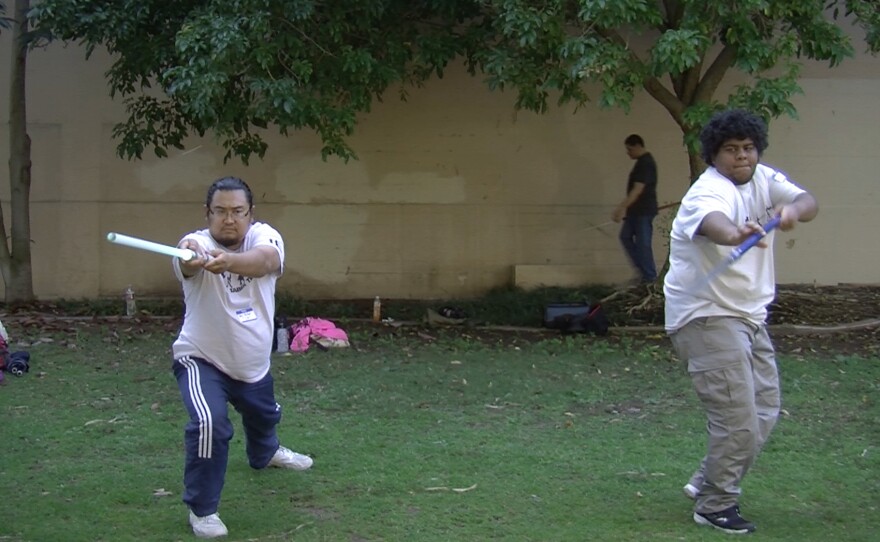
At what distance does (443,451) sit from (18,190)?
→ 6.98 meters

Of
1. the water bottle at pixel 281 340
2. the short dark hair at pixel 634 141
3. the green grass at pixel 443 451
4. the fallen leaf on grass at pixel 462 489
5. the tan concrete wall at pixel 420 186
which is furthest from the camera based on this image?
the tan concrete wall at pixel 420 186

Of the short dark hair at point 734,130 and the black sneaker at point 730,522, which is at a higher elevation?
the short dark hair at point 734,130

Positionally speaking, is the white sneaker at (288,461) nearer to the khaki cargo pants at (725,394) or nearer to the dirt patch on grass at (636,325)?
the khaki cargo pants at (725,394)

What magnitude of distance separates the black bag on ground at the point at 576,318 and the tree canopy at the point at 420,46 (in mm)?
1890

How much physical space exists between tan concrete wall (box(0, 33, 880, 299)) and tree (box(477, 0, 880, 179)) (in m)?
2.96

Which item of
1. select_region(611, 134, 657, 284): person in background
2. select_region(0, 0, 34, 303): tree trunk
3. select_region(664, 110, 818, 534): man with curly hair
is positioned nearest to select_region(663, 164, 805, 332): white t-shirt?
select_region(664, 110, 818, 534): man with curly hair

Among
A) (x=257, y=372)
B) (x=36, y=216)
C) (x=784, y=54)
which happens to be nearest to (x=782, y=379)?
(x=784, y=54)

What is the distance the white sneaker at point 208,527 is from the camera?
4.66 metres

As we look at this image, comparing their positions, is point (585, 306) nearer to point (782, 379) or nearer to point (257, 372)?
point (782, 379)

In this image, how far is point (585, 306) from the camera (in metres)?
10.0

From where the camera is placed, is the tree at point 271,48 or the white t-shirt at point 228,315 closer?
the white t-shirt at point 228,315

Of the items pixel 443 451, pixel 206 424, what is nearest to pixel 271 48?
pixel 443 451

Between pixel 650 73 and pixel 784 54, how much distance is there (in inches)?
39.7

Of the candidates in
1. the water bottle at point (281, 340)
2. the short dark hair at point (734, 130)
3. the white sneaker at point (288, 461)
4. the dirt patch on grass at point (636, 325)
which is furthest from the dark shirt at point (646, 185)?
the short dark hair at point (734, 130)
